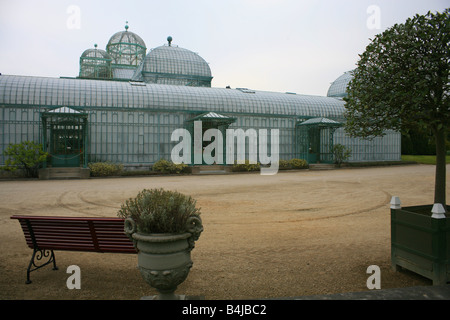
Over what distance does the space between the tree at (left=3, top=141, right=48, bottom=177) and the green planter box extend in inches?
857

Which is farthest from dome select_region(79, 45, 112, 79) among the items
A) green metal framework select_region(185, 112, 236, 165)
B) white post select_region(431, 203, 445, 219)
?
white post select_region(431, 203, 445, 219)

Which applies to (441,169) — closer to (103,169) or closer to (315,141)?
(103,169)

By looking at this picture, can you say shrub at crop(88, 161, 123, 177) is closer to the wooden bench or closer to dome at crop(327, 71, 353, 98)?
the wooden bench

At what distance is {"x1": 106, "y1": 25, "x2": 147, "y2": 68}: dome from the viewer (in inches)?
1813

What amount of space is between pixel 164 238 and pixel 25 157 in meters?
21.1

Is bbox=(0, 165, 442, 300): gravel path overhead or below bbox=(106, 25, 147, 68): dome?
below

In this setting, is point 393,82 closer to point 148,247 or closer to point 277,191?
point 148,247

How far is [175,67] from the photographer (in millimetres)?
35594

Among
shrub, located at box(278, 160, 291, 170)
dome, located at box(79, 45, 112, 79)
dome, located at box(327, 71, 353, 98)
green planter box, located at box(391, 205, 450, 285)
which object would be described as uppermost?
dome, located at box(79, 45, 112, 79)

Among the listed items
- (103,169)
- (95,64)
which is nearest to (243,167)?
(103,169)

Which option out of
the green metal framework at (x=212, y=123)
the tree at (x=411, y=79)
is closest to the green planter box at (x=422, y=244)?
the tree at (x=411, y=79)

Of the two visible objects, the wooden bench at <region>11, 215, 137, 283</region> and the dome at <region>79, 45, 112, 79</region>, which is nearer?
the wooden bench at <region>11, 215, 137, 283</region>

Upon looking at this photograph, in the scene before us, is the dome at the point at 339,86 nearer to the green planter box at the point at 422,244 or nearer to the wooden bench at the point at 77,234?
the green planter box at the point at 422,244

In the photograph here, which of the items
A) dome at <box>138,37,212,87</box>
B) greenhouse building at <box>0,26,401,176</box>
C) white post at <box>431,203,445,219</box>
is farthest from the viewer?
dome at <box>138,37,212,87</box>
